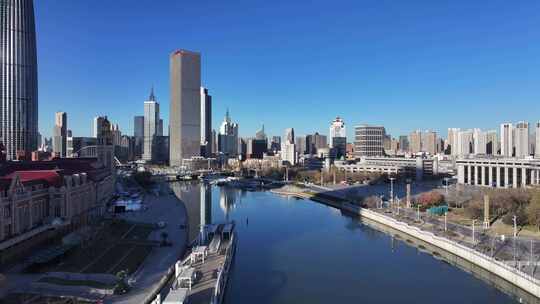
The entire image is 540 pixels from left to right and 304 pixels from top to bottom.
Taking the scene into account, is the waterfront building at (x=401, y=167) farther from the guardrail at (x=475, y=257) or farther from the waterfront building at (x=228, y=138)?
the waterfront building at (x=228, y=138)

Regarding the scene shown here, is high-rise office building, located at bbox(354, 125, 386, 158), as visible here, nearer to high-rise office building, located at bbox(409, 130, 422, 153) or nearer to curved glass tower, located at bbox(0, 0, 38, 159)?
high-rise office building, located at bbox(409, 130, 422, 153)

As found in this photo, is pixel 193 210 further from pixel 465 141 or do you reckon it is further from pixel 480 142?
pixel 465 141

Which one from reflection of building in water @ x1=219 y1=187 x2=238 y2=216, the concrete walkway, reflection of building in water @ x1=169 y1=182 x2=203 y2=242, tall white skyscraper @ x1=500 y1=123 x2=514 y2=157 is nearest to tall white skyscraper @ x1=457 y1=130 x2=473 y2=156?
tall white skyscraper @ x1=500 y1=123 x2=514 y2=157

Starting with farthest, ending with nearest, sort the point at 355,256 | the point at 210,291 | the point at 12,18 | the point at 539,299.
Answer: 1. the point at 12,18
2. the point at 355,256
3. the point at 539,299
4. the point at 210,291

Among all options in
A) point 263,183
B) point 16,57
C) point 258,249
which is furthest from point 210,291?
point 16,57

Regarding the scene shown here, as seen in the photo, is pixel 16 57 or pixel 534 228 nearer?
pixel 534 228

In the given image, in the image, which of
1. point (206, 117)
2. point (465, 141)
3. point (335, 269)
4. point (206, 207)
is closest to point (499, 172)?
point (206, 207)

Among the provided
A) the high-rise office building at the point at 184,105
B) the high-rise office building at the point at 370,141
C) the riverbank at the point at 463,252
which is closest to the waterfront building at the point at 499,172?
the riverbank at the point at 463,252

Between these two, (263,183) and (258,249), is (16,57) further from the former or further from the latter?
(258,249)
